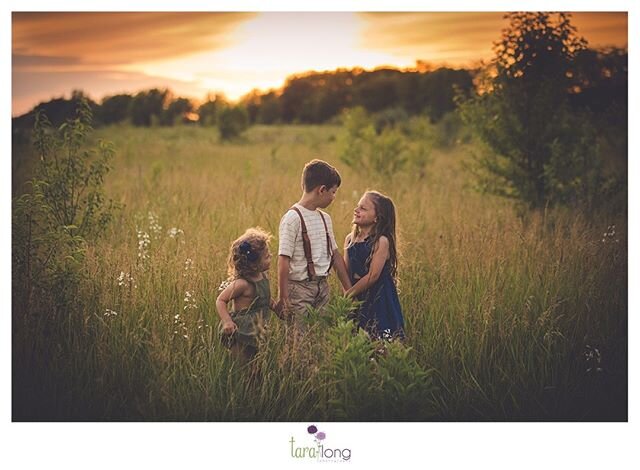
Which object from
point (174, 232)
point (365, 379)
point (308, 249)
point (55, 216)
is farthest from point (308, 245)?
point (55, 216)

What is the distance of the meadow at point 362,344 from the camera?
3.36m

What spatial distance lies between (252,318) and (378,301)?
34.3 inches

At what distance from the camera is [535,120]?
23.1 feet

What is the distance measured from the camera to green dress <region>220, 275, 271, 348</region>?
134 inches

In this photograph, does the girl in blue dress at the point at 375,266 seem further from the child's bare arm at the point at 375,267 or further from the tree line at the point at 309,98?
the tree line at the point at 309,98

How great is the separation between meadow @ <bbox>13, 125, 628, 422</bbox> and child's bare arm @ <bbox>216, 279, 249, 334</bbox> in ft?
1.02

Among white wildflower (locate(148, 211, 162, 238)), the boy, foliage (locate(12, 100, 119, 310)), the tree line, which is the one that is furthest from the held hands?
white wildflower (locate(148, 211, 162, 238))

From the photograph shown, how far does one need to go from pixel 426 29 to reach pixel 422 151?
796 centimetres

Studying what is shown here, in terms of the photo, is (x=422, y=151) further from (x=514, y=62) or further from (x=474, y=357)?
(x=474, y=357)

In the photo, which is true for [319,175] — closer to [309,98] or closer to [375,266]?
[375,266]

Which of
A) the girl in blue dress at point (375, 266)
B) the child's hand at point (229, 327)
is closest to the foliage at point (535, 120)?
the girl in blue dress at point (375, 266)

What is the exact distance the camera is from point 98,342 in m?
3.74

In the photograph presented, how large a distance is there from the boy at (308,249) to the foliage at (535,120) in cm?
422
